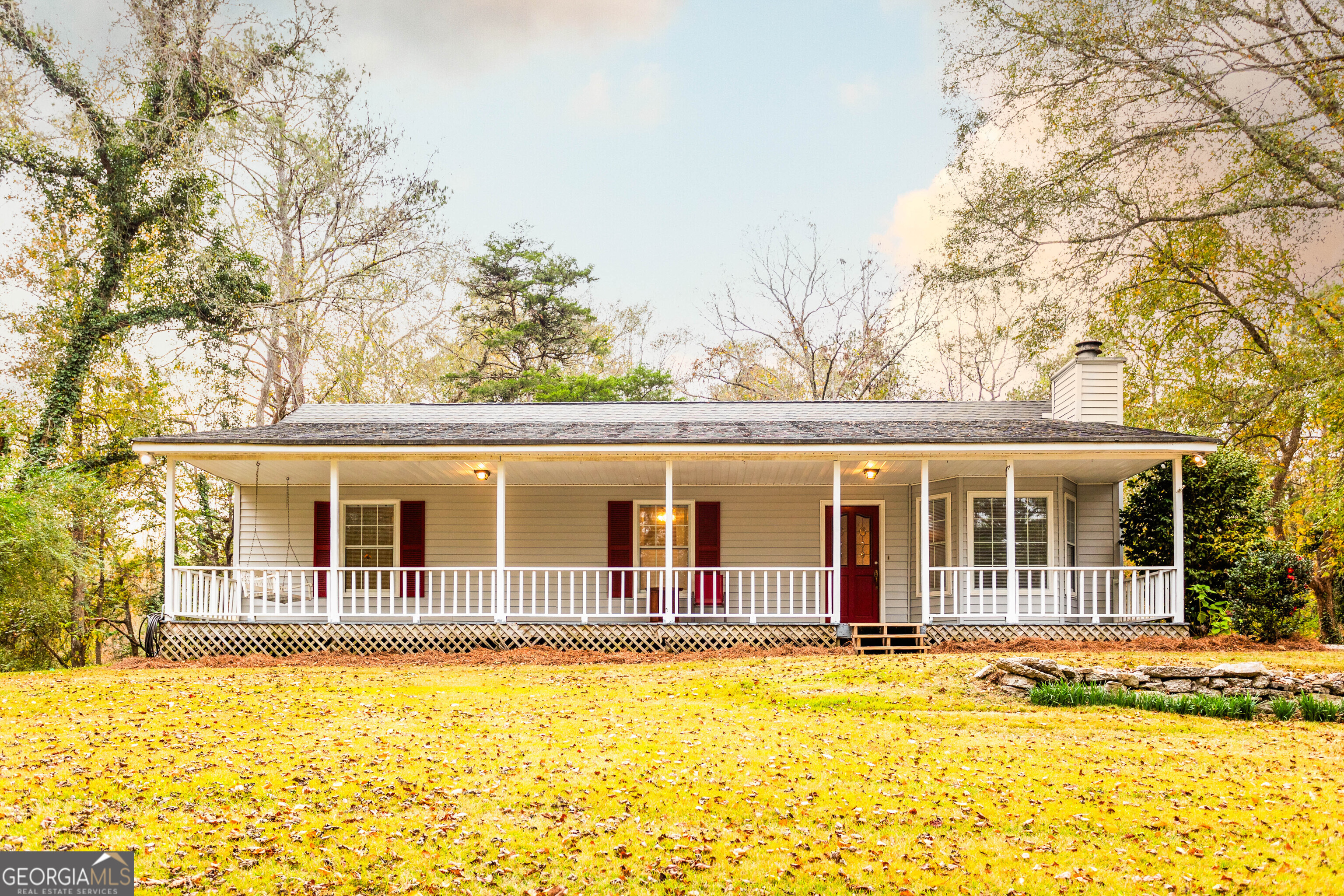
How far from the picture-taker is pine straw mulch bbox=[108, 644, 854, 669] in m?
11.1

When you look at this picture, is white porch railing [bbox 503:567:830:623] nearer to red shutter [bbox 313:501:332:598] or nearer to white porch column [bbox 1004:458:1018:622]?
white porch column [bbox 1004:458:1018:622]

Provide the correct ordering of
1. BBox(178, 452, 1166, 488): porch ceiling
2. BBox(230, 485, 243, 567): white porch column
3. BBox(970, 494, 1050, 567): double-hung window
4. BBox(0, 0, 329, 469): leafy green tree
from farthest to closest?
1. BBox(0, 0, 329, 469): leafy green tree
2. BBox(230, 485, 243, 567): white porch column
3. BBox(970, 494, 1050, 567): double-hung window
4. BBox(178, 452, 1166, 488): porch ceiling

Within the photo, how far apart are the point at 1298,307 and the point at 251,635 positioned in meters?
18.8

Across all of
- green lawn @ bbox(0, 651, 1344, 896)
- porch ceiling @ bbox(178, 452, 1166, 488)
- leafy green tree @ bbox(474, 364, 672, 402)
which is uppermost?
leafy green tree @ bbox(474, 364, 672, 402)

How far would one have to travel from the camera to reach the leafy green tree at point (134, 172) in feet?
64.8

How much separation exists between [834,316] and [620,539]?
15.5m

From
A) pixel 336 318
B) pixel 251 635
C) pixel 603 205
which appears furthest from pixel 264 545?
pixel 603 205

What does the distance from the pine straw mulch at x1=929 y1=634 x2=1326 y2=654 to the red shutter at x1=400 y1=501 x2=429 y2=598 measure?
7783 mm

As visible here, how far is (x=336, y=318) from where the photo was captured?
86.0ft

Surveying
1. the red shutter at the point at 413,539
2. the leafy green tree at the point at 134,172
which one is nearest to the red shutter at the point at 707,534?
the red shutter at the point at 413,539

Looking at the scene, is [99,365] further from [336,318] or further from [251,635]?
[251,635]

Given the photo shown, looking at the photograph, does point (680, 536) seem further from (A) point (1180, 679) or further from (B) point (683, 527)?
(A) point (1180, 679)

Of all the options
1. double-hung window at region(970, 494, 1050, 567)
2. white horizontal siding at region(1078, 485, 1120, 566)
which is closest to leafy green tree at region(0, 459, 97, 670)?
double-hung window at region(970, 494, 1050, 567)

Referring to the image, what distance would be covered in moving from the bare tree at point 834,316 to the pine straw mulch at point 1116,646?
634 inches
